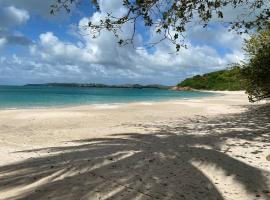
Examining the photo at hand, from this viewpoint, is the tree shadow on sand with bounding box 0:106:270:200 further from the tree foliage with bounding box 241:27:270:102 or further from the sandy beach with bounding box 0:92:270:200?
the tree foliage with bounding box 241:27:270:102

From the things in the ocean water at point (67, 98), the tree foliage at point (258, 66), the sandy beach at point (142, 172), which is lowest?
the ocean water at point (67, 98)

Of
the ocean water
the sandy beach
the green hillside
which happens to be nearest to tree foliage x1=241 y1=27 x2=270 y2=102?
the sandy beach

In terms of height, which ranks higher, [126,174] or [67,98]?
[126,174]

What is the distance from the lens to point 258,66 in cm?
2205

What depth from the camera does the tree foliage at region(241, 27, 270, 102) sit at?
70.9 ft

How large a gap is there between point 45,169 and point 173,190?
8.90 feet

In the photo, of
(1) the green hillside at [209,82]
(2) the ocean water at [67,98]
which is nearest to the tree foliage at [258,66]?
(2) the ocean water at [67,98]

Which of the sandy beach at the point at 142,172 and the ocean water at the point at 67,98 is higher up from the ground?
the sandy beach at the point at 142,172

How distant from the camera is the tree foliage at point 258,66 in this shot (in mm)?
21600

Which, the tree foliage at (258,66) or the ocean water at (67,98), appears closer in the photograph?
the tree foliage at (258,66)

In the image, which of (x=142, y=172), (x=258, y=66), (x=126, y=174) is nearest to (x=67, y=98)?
(x=258, y=66)

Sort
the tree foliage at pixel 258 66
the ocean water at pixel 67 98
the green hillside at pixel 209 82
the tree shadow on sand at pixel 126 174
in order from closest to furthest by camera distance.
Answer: the tree shadow on sand at pixel 126 174 < the tree foliage at pixel 258 66 < the ocean water at pixel 67 98 < the green hillside at pixel 209 82

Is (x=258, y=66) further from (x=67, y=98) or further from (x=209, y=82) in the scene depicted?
(x=209, y=82)

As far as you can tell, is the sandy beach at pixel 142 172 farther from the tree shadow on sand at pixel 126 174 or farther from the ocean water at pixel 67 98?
the ocean water at pixel 67 98
